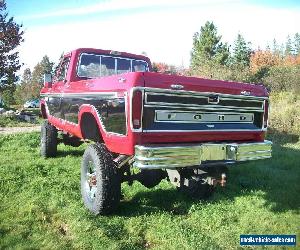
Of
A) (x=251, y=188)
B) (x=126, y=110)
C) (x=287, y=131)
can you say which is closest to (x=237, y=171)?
(x=251, y=188)

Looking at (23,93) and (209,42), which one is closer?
(209,42)

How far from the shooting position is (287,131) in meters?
11.7

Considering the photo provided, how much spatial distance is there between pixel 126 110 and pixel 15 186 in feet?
9.57

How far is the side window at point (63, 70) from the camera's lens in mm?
6696

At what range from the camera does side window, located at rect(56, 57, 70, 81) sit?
22.0ft

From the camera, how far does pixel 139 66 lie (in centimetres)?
705

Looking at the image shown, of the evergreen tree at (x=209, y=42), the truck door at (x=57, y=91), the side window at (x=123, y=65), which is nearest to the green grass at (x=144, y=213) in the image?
the truck door at (x=57, y=91)

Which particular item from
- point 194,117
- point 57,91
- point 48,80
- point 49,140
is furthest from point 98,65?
point 194,117

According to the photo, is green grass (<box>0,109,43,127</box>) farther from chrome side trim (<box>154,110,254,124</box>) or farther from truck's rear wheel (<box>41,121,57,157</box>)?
chrome side trim (<box>154,110,254,124</box>)

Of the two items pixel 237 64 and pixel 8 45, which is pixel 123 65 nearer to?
pixel 8 45

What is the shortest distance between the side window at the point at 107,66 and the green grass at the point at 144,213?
1889 millimetres

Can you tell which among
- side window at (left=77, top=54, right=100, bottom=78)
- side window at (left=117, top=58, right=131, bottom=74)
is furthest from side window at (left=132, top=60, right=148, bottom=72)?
side window at (left=77, top=54, right=100, bottom=78)

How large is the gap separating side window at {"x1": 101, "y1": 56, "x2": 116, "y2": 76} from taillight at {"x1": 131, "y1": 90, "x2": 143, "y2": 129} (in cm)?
273

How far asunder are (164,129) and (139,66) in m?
3.19
